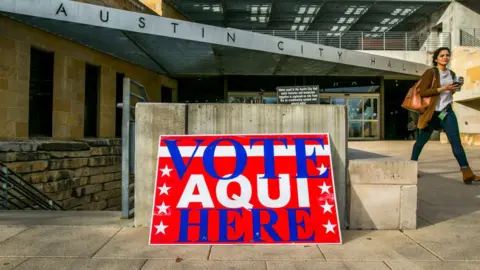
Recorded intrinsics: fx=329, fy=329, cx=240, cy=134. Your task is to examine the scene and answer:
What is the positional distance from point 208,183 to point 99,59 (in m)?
9.50

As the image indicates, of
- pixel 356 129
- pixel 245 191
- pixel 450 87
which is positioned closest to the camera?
pixel 245 191

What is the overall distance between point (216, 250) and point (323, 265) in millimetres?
916

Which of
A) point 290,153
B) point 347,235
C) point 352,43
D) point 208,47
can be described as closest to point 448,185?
point 347,235

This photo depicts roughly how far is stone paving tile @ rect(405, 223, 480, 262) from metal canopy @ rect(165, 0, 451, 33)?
59.0 feet

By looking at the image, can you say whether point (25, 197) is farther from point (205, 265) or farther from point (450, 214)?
point (450, 214)

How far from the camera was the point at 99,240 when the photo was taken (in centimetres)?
312

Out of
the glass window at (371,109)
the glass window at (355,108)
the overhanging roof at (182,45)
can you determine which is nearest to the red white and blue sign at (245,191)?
the overhanging roof at (182,45)

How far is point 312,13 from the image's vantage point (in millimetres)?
21156

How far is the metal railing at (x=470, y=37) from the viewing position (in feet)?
65.0

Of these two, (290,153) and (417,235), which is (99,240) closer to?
(290,153)

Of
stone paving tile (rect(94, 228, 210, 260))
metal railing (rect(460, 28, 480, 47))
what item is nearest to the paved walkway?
stone paving tile (rect(94, 228, 210, 260))

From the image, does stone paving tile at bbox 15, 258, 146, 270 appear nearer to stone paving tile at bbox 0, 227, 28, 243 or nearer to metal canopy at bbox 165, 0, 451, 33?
stone paving tile at bbox 0, 227, 28, 243

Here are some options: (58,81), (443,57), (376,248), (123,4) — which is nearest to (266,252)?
(376,248)

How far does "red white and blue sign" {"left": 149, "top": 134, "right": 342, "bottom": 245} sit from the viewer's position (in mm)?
3082
